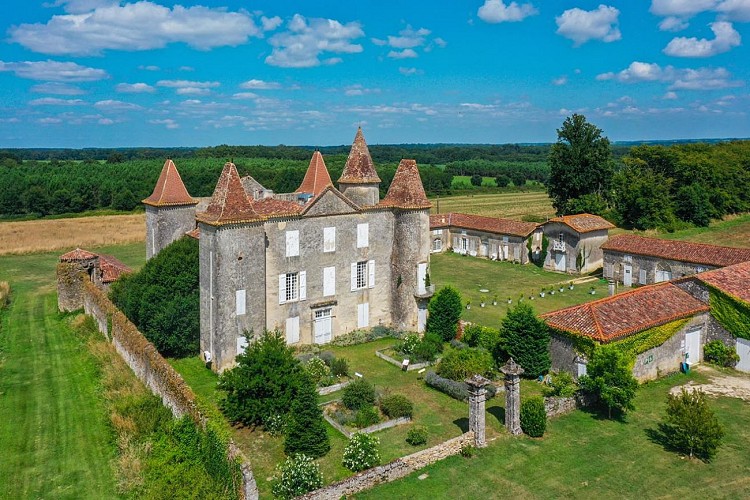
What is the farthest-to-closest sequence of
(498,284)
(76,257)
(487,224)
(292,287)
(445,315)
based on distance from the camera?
(487,224), (498,284), (76,257), (445,315), (292,287)

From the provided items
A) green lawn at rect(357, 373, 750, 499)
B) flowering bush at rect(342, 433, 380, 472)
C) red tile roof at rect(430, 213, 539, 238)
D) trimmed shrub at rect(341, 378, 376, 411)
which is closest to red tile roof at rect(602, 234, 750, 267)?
red tile roof at rect(430, 213, 539, 238)

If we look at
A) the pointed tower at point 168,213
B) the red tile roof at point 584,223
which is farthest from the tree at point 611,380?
the red tile roof at point 584,223

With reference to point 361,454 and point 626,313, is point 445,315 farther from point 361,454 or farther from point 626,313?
point 361,454

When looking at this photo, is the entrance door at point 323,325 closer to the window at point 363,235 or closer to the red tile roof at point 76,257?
the window at point 363,235

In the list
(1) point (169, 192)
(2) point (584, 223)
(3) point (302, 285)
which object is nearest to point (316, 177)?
(3) point (302, 285)

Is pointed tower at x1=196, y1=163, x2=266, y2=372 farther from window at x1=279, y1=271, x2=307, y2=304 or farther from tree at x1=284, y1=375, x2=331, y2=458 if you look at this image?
tree at x1=284, y1=375, x2=331, y2=458

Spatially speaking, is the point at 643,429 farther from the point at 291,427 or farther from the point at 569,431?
the point at 291,427

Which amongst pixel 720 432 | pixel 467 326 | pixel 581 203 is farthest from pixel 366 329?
pixel 581 203
